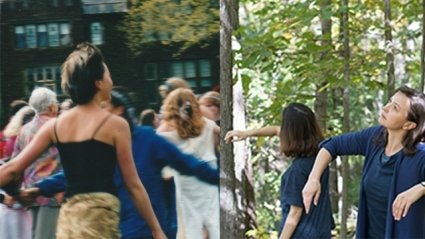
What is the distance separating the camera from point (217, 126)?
453cm

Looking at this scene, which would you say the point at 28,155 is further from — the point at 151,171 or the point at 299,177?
the point at 299,177

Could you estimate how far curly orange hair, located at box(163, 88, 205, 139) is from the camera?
14.8 feet

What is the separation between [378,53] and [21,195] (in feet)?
23.7

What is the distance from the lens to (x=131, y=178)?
14.9 feet

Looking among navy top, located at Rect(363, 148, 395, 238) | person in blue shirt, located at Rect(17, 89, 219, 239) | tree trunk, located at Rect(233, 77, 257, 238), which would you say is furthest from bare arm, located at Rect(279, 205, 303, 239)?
tree trunk, located at Rect(233, 77, 257, 238)

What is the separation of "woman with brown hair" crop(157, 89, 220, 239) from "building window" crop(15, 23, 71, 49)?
0.67m

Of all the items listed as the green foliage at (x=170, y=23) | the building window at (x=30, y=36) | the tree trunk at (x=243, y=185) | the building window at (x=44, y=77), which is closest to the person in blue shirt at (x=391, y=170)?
the green foliage at (x=170, y=23)

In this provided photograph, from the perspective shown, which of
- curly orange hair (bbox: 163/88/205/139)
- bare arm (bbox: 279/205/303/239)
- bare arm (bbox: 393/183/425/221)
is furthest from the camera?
bare arm (bbox: 279/205/303/239)

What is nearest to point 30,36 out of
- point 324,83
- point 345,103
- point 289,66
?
point 289,66

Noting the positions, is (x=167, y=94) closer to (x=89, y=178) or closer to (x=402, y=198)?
(x=89, y=178)

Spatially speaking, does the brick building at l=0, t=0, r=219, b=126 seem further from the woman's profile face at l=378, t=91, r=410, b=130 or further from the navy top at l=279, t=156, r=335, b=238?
the woman's profile face at l=378, t=91, r=410, b=130

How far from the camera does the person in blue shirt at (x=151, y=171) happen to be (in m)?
4.51

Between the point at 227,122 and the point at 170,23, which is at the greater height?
the point at 170,23

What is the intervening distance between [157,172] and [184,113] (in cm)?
35
